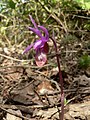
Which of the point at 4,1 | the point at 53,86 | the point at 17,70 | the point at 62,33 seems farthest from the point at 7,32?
the point at 53,86

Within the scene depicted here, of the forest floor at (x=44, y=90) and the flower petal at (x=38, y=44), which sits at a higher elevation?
the flower petal at (x=38, y=44)

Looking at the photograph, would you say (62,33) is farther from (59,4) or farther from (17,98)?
(17,98)

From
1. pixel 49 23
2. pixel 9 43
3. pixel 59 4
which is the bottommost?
pixel 9 43

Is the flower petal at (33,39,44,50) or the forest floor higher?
the flower petal at (33,39,44,50)

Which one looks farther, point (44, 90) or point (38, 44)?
point (44, 90)

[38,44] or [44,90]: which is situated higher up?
[38,44]

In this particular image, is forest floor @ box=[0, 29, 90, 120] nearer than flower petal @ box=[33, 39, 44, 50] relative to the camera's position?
No

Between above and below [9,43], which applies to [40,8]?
above

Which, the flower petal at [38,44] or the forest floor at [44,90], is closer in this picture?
the flower petal at [38,44]
